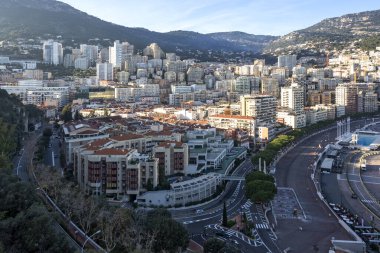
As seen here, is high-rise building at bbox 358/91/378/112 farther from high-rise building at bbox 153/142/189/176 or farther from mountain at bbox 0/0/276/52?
mountain at bbox 0/0/276/52

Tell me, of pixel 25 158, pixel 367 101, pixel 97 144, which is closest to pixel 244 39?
pixel 367 101

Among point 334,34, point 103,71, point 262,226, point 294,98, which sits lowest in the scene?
point 262,226

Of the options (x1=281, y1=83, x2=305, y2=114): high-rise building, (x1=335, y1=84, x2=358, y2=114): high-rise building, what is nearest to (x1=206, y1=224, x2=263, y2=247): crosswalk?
(x1=281, y1=83, x2=305, y2=114): high-rise building

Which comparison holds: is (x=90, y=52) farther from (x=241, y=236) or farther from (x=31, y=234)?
(x=31, y=234)

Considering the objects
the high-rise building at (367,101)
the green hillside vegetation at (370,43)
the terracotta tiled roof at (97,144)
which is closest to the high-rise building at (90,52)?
the high-rise building at (367,101)

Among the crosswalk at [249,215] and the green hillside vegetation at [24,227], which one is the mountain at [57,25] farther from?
the green hillside vegetation at [24,227]

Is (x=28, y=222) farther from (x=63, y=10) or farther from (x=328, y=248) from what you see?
(x=63, y=10)
